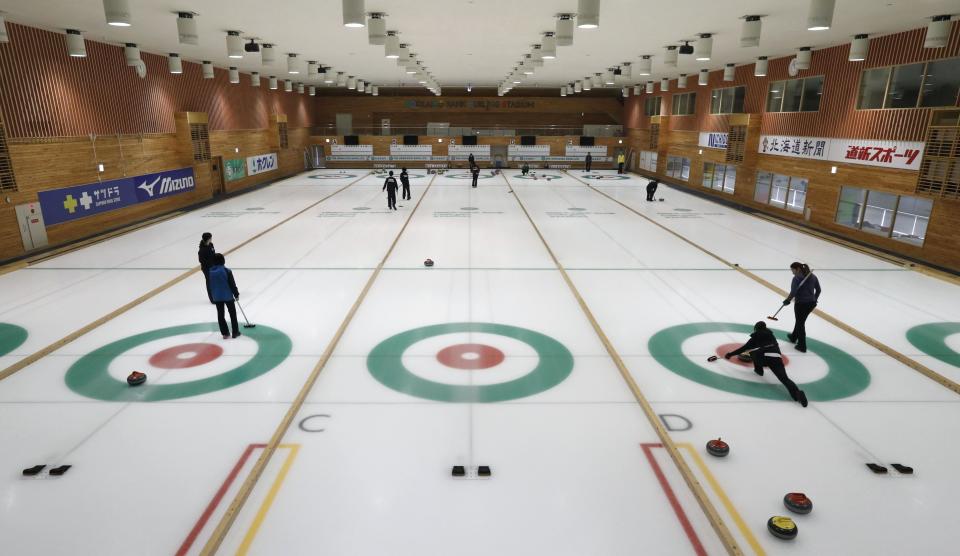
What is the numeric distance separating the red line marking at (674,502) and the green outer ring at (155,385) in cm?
576

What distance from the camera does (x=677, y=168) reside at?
36.9 metres

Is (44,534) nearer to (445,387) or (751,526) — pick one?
(445,387)

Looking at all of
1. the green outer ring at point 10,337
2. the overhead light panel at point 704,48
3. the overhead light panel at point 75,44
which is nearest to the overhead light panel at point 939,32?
the overhead light panel at point 704,48

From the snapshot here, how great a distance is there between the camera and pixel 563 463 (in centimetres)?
618

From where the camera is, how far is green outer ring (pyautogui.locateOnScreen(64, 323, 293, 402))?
7.78 meters

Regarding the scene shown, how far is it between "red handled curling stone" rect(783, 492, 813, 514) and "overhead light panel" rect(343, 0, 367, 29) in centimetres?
1036

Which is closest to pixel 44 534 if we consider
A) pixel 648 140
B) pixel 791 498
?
pixel 791 498

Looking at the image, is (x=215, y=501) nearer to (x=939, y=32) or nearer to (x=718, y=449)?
(x=718, y=449)

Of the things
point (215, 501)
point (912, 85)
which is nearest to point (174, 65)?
point (215, 501)

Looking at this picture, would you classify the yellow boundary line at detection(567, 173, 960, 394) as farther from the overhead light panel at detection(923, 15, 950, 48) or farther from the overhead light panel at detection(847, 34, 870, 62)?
the overhead light panel at detection(847, 34, 870, 62)

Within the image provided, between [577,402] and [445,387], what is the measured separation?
1.91 meters

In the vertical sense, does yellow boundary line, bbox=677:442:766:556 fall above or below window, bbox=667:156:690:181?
below

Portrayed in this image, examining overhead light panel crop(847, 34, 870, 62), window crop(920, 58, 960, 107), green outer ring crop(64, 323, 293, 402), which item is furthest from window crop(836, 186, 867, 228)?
green outer ring crop(64, 323, 293, 402)

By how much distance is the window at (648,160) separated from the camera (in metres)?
39.8
